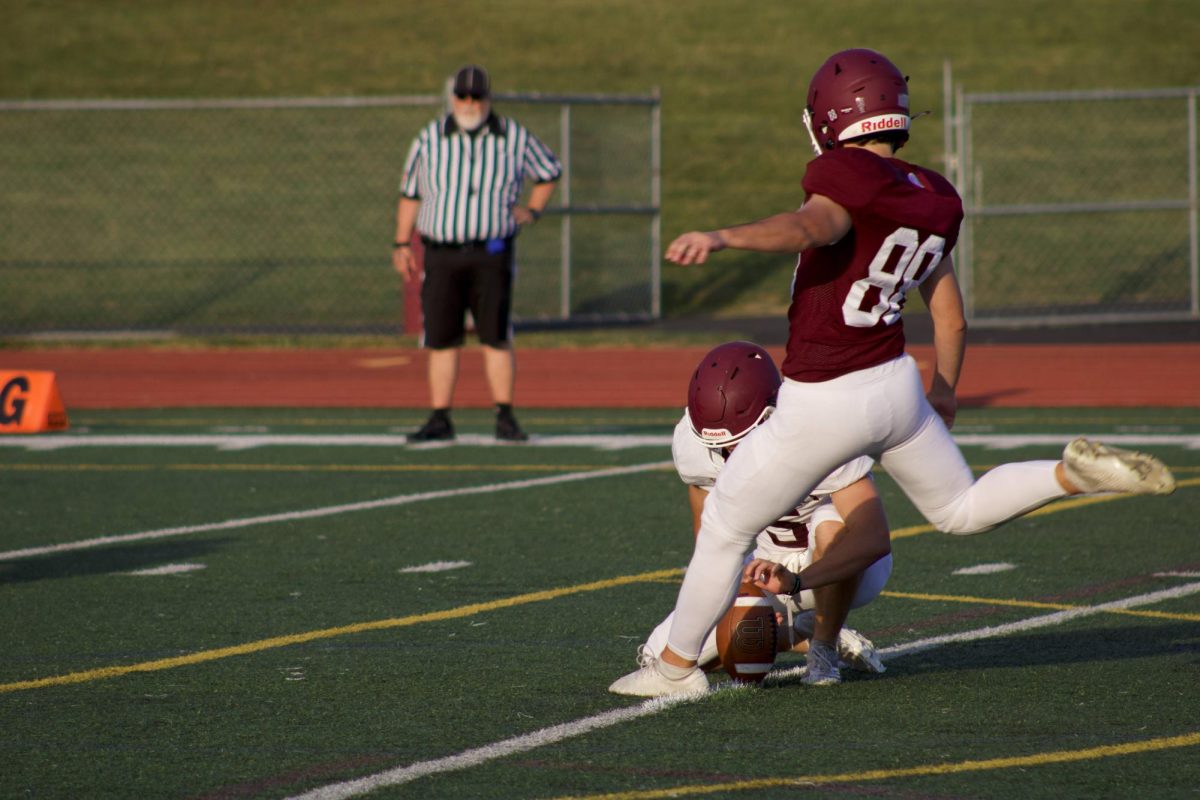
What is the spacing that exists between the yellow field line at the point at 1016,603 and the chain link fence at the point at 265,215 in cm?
950

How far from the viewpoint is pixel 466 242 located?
1071 centimetres

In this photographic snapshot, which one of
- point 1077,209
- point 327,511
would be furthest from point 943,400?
point 1077,209

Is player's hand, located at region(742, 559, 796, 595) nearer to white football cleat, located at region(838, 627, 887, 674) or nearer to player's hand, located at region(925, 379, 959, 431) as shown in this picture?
white football cleat, located at region(838, 627, 887, 674)

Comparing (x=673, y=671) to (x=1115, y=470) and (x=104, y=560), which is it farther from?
(x=104, y=560)

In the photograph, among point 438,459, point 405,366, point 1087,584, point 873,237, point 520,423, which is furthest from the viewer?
point 405,366

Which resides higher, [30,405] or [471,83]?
[471,83]

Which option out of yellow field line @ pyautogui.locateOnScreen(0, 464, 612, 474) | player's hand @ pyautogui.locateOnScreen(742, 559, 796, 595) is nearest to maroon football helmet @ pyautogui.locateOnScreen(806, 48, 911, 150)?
player's hand @ pyautogui.locateOnScreen(742, 559, 796, 595)

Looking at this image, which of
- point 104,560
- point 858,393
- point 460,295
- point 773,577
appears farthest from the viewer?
point 460,295

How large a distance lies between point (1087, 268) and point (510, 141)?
13454 mm

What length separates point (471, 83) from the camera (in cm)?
1065

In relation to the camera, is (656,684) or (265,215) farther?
(265,215)

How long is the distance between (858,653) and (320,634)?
1708 mm

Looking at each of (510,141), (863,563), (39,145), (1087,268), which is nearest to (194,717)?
(863,563)

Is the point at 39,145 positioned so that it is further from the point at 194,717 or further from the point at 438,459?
the point at 194,717
